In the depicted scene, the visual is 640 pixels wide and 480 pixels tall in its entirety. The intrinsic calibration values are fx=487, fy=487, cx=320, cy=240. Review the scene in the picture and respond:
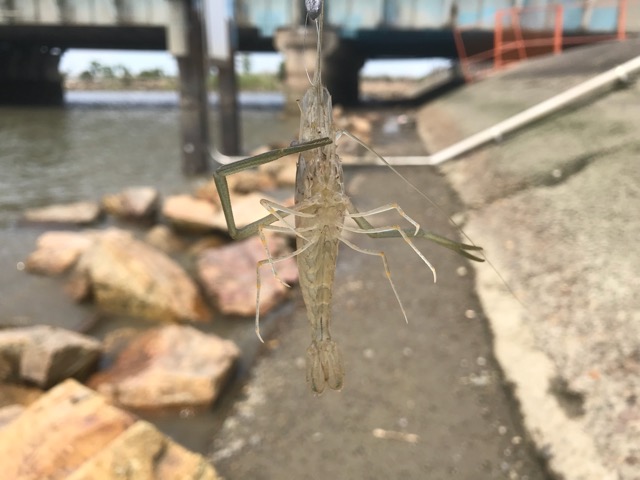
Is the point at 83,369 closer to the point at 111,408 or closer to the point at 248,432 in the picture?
the point at 111,408

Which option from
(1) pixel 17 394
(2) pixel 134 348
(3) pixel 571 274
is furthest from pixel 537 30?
(1) pixel 17 394

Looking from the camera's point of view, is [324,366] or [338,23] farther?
[338,23]

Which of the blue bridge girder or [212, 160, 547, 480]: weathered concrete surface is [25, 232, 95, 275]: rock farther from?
the blue bridge girder

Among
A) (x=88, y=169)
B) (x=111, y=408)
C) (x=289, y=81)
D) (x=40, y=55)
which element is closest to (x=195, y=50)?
(x=88, y=169)

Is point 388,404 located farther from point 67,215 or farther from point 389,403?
point 67,215

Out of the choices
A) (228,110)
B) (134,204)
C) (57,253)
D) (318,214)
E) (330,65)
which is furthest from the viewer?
(330,65)

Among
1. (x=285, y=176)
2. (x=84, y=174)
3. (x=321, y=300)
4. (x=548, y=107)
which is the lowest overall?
(x=84, y=174)
